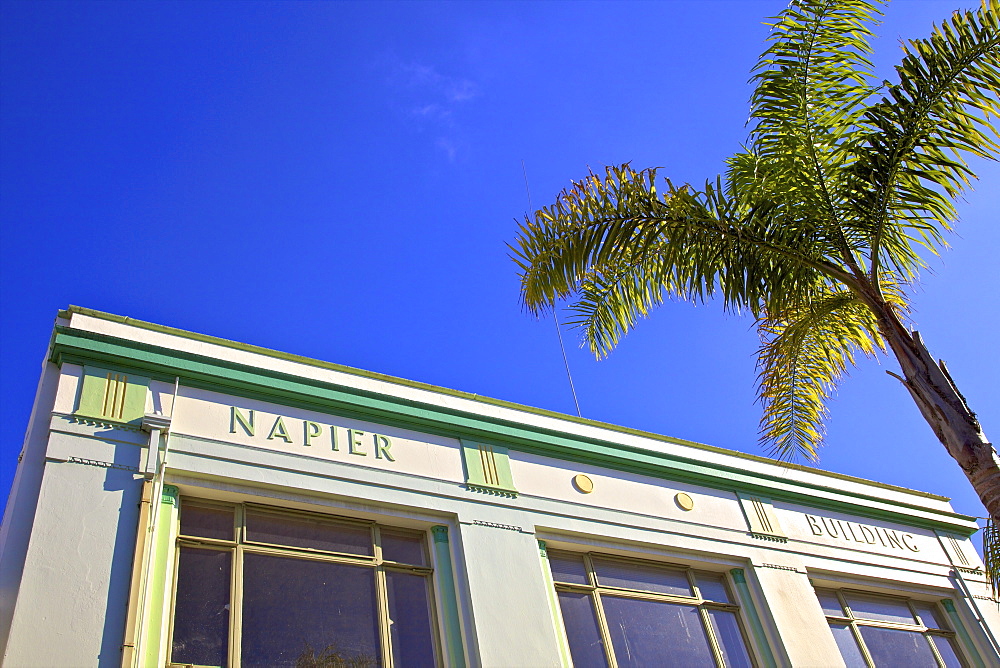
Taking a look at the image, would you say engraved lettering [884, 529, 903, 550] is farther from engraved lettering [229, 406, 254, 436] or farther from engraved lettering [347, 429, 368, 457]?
engraved lettering [229, 406, 254, 436]

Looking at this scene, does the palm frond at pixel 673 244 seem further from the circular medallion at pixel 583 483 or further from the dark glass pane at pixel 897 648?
the dark glass pane at pixel 897 648

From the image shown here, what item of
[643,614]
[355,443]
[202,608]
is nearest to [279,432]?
[355,443]

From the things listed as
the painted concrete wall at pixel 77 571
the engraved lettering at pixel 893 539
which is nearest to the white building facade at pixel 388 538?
the painted concrete wall at pixel 77 571

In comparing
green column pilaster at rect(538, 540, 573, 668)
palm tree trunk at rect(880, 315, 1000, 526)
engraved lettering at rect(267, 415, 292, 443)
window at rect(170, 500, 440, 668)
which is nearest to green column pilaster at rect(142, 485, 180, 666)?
window at rect(170, 500, 440, 668)

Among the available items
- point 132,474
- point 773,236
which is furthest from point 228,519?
point 773,236

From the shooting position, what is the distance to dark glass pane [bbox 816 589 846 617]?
41.6 ft

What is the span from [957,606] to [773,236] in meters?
7.33

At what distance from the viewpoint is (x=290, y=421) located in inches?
406

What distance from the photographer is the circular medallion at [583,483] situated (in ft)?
38.7

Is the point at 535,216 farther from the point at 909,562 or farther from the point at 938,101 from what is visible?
the point at 909,562

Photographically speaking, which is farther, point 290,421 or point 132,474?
point 290,421

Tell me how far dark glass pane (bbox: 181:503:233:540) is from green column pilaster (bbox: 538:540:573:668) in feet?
11.2

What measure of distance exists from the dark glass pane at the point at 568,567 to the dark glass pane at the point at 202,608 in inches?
147

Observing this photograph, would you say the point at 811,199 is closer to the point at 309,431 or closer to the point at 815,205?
the point at 815,205
